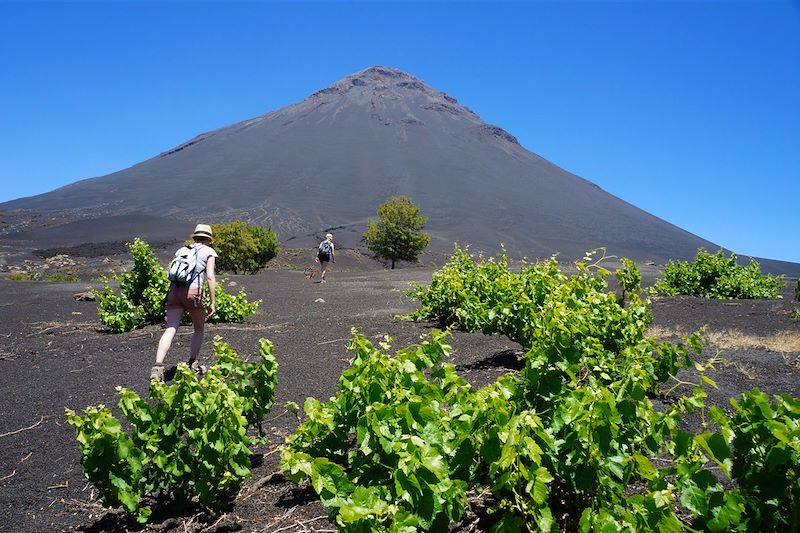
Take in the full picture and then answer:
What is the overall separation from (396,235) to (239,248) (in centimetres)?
940

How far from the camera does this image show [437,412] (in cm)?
215

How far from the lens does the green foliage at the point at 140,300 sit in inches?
295

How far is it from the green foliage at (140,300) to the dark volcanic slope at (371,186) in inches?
2028

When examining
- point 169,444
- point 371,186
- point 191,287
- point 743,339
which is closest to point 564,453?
point 169,444

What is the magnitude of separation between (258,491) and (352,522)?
1438 millimetres

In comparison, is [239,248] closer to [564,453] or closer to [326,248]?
[326,248]

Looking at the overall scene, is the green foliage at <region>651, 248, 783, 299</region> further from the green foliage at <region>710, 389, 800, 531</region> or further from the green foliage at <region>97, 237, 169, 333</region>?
the green foliage at <region>710, 389, 800, 531</region>

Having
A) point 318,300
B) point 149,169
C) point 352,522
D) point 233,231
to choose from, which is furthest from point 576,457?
point 149,169

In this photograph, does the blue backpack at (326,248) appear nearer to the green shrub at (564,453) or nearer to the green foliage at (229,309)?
the green foliage at (229,309)

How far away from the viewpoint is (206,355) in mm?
6094

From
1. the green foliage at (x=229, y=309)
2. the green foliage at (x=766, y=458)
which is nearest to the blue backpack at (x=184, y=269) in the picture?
the green foliage at (x=229, y=309)

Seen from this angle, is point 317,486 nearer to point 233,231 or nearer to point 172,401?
point 172,401

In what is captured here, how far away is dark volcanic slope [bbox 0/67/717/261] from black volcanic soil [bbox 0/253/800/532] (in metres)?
51.3

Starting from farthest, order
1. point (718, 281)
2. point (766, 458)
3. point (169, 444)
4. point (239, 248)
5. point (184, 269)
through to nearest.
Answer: point (239, 248) < point (718, 281) < point (184, 269) < point (169, 444) < point (766, 458)
